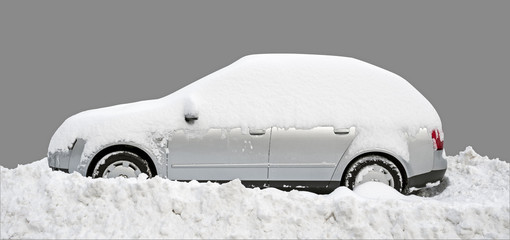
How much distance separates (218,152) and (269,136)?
0.69 metres

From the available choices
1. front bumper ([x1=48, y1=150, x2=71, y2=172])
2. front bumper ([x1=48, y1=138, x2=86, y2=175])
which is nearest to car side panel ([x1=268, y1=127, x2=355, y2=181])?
front bumper ([x1=48, y1=138, x2=86, y2=175])

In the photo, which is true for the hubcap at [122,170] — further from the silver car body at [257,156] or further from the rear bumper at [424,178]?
the rear bumper at [424,178]

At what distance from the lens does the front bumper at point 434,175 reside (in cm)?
849

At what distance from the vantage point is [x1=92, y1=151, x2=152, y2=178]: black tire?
819 cm

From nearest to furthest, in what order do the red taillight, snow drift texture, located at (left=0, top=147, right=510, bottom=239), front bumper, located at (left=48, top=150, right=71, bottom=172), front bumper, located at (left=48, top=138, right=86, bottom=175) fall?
snow drift texture, located at (left=0, top=147, right=510, bottom=239) < front bumper, located at (left=48, top=138, right=86, bottom=175) < front bumper, located at (left=48, top=150, right=71, bottom=172) < the red taillight

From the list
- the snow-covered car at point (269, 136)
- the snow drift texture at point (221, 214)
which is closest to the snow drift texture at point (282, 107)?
the snow-covered car at point (269, 136)

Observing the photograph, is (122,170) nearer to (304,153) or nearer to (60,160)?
(60,160)

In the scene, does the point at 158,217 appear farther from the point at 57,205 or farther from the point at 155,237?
the point at 57,205

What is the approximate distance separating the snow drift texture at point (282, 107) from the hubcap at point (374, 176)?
0.31 metres

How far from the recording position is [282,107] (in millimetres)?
8359

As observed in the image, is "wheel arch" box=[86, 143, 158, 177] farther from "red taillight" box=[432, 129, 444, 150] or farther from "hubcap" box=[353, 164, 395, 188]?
"red taillight" box=[432, 129, 444, 150]

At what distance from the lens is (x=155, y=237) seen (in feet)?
22.3

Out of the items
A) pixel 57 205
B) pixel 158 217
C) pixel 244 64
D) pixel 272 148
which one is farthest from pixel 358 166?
pixel 57 205

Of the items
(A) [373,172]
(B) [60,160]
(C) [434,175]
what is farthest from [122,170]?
(C) [434,175]
